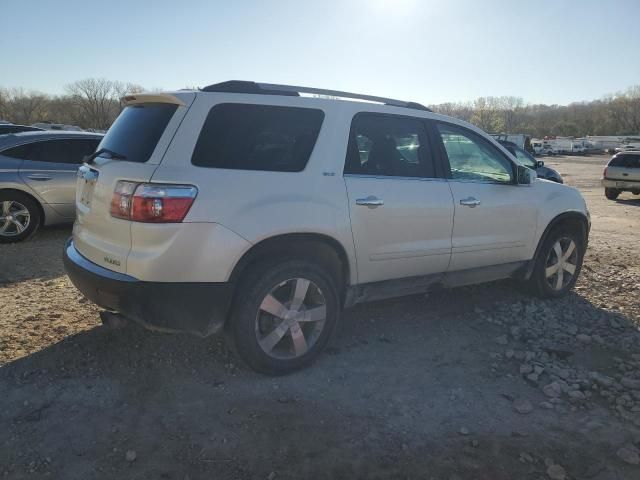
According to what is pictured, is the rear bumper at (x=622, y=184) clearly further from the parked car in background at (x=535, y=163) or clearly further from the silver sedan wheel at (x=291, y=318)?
the silver sedan wheel at (x=291, y=318)

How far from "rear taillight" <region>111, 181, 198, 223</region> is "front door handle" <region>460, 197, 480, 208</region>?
230 centimetres

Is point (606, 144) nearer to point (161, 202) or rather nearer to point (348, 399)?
point (348, 399)

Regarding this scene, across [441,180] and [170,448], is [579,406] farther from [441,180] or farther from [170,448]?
[170,448]

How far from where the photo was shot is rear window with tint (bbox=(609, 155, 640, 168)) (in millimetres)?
15781

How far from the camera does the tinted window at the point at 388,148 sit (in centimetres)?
373

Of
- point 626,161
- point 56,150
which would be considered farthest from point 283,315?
point 626,161

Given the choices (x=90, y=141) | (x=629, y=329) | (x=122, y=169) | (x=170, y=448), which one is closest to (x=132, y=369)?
(x=170, y=448)

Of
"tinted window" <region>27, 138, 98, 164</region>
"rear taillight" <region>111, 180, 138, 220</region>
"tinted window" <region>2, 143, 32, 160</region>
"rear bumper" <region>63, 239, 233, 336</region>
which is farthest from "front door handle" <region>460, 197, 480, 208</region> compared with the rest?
"tinted window" <region>2, 143, 32, 160</region>

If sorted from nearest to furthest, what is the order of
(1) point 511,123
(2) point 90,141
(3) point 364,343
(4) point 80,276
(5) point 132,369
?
1. (4) point 80,276
2. (5) point 132,369
3. (3) point 364,343
4. (2) point 90,141
5. (1) point 511,123

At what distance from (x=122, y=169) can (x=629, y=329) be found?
441 centimetres

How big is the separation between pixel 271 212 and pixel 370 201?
82cm

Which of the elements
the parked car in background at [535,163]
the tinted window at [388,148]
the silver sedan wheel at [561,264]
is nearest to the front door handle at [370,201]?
the tinted window at [388,148]

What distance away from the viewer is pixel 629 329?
450 centimetres

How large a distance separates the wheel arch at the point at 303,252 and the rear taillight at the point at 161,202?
19.2 inches
